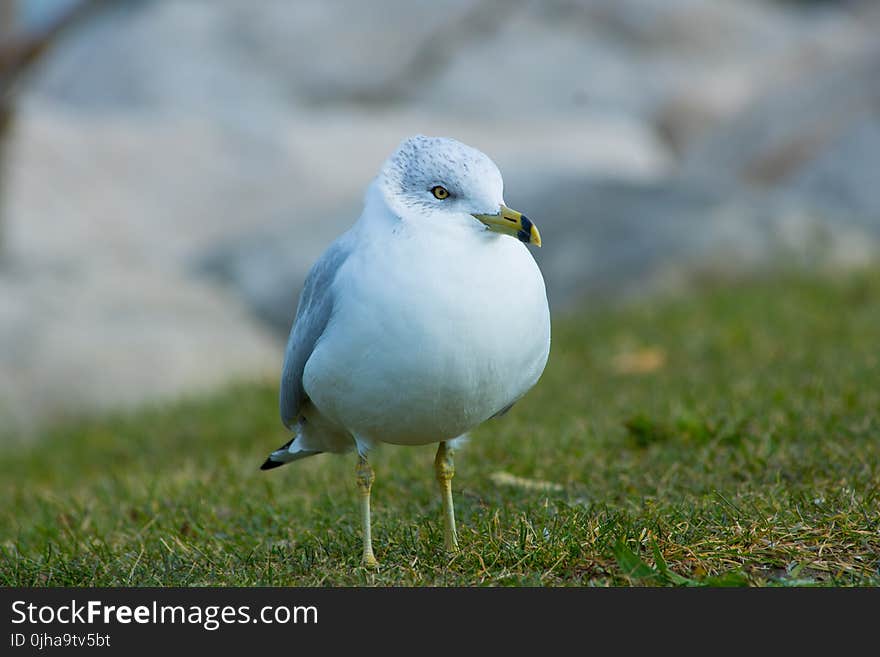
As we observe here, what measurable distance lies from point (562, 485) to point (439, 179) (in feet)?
5.86

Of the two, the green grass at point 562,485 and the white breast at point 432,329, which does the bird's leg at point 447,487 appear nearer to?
the green grass at point 562,485

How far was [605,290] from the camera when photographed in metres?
10.2

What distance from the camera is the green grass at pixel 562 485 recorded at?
3.38 meters

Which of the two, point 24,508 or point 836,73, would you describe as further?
point 836,73

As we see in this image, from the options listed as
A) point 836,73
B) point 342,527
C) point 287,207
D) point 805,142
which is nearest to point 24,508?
point 342,527

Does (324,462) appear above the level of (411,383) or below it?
below

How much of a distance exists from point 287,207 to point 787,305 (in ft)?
23.1

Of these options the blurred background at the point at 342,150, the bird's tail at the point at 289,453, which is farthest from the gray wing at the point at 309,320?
the blurred background at the point at 342,150

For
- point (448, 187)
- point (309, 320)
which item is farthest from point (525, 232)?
point (309, 320)

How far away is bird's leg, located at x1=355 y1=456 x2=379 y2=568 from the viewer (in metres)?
3.48

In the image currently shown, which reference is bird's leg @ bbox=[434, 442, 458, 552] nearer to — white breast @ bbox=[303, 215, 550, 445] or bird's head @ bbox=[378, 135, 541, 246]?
white breast @ bbox=[303, 215, 550, 445]

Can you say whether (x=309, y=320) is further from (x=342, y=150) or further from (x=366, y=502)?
(x=342, y=150)

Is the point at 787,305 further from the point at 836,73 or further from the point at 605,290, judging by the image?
the point at 836,73

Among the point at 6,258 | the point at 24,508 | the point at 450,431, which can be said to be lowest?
the point at 6,258
